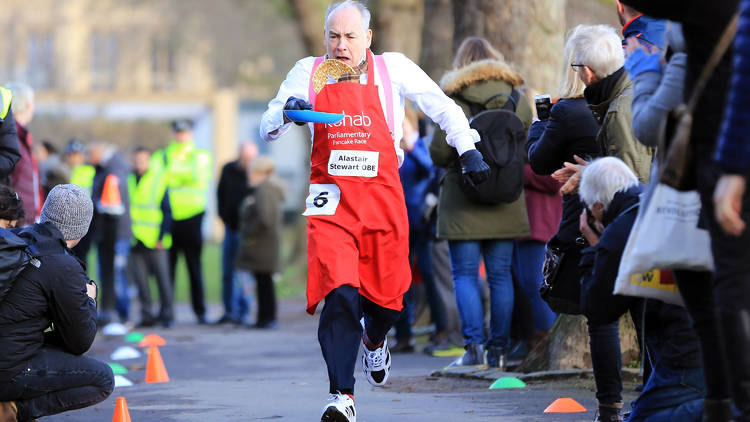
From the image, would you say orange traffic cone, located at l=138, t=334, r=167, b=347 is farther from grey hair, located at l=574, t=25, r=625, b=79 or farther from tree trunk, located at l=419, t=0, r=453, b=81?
grey hair, located at l=574, t=25, r=625, b=79

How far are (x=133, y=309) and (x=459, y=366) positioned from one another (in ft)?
36.3

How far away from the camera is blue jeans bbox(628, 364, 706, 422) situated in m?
5.17

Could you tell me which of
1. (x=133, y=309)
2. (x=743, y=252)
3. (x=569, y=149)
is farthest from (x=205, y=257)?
(x=743, y=252)

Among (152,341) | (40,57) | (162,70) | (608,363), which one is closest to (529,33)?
(152,341)

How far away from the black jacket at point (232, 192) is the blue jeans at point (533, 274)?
6.33m

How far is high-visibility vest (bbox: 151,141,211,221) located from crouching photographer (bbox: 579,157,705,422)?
9.53 meters

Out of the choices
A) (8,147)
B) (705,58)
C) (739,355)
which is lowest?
(739,355)

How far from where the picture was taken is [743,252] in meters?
4.11

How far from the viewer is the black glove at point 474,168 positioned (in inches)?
254

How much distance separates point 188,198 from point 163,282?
1.02 metres

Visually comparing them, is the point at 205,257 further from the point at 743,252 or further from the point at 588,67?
the point at 743,252

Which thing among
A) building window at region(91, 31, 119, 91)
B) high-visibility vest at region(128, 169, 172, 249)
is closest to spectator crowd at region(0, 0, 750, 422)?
high-visibility vest at region(128, 169, 172, 249)

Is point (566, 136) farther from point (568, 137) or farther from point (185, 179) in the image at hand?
point (185, 179)

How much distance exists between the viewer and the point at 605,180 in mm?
5590
